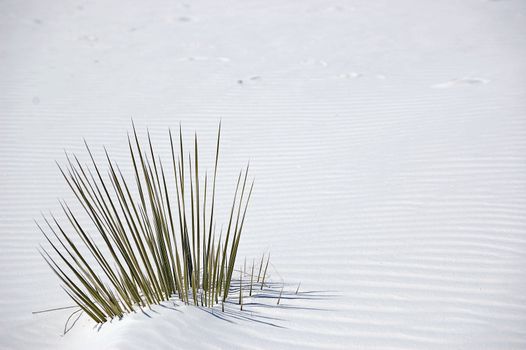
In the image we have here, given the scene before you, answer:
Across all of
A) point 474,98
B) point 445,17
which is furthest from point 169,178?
point 445,17

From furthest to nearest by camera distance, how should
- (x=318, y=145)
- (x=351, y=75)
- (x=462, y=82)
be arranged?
1. (x=351, y=75)
2. (x=462, y=82)
3. (x=318, y=145)

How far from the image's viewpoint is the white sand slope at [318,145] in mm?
2406

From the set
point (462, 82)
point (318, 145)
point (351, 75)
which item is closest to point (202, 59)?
point (351, 75)

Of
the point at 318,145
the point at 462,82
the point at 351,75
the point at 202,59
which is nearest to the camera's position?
the point at 318,145

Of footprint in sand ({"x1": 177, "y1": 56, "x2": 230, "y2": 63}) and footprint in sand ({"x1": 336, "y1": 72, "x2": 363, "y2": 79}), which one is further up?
footprint in sand ({"x1": 177, "y1": 56, "x2": 230, "y2": 63})

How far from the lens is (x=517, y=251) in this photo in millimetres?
2961

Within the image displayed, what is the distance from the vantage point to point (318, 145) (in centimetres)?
511

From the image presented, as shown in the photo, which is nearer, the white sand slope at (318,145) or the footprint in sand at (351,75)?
the white sand slope at (318,145)

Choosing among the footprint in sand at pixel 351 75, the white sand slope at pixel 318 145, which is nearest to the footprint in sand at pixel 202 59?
the white sand slope at pixel 318 145

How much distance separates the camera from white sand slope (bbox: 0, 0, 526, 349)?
2.41m

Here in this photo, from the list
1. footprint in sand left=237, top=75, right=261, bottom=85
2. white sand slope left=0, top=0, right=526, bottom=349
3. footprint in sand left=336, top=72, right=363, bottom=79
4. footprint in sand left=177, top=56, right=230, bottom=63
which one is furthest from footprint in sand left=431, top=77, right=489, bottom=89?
footprint in sand left=177, top=56, right=230, bottom=63

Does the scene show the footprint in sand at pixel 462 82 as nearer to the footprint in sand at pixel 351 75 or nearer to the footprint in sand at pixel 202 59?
the footprint in sand at pixel 351 75

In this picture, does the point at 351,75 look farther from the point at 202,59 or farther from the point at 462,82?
the point at 202,59

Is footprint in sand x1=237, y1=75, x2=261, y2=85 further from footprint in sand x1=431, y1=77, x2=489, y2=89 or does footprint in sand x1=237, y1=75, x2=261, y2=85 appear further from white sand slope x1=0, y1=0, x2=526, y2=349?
footprint in sand x1=431, y1=77, x2=489, y2=89
